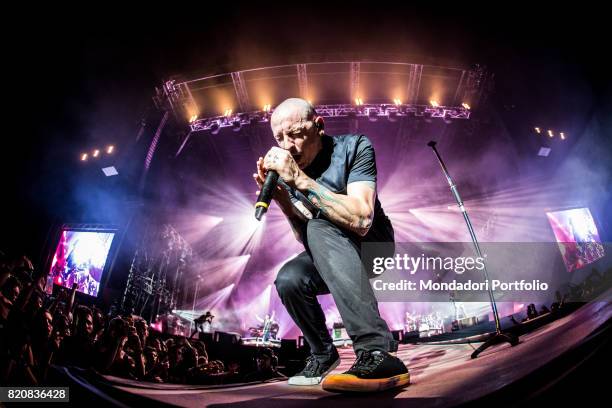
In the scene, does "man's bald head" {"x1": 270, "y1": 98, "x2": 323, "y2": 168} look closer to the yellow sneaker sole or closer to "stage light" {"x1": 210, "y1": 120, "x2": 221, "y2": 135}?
the yellow sneaker sole

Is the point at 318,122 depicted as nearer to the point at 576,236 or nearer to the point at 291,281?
the point at 291,281

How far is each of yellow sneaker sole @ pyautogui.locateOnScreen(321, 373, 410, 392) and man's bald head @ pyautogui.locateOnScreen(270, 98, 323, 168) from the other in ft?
4.37

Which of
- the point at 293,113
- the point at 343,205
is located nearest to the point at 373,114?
the point at 293,113

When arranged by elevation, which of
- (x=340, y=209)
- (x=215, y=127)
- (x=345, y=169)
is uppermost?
(x=215, y=127)

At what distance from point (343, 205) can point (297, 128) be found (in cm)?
67

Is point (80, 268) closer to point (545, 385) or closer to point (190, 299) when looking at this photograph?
point (190, 299)

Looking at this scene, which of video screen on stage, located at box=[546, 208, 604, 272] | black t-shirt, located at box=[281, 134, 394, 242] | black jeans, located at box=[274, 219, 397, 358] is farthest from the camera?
video screen on stage, located at box=[546, 208, 604, 272]

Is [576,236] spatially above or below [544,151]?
below

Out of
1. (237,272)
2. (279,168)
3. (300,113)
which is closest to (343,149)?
(300,113)

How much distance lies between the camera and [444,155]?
31.5 feet

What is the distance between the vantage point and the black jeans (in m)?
1.36

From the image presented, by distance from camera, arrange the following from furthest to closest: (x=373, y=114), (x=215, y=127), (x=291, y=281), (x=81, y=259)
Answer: (x=81, y=259)
(x=215, y=127)
(x=373, y=114)
(x=291, y=281)

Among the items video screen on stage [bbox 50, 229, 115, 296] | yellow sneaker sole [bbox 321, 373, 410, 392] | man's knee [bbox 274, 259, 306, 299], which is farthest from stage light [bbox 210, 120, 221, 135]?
yellow sneaker sole [bbox 321, 373, 410, 392]

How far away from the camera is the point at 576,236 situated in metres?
8.51
